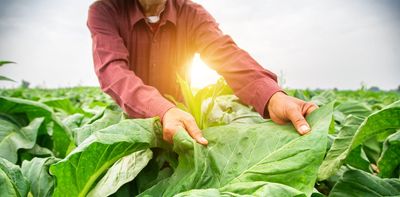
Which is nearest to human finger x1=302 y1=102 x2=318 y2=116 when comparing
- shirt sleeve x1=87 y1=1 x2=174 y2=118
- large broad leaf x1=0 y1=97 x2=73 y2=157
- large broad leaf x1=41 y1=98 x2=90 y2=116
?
shirt sleeve x1=87 y1=1 x2=174 y2=118

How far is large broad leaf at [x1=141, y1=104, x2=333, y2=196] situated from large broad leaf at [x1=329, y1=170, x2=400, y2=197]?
17 centimetres

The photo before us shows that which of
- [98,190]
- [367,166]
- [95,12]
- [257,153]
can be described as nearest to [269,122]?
[257,153]

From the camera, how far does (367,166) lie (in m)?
1.30

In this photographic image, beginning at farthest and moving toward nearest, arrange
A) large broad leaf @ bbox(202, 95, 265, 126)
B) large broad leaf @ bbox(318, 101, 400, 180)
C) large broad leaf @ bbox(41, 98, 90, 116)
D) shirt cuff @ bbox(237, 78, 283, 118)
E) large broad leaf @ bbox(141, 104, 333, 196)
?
large broad leaf @ bbox(41, 98, 90, 116) < large broad leaf @ bbox(202, 95, 265, 126) < shirt cuff @ bbox(237, 78, 283, 118) < large broad leaf @ bbox(318, 101, 400, 180) < large broad leaf @ bbox(141, 104, 333, 196)

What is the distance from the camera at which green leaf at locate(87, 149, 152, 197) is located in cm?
105

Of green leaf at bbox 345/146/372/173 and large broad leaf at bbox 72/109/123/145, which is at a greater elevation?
green leaf at bbox 345/146/372/173

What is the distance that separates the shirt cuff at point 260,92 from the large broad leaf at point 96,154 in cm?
40

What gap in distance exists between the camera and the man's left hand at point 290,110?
102 centimetres

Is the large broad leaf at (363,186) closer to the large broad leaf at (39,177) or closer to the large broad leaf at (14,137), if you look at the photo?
the large broad leaf at (39,177)

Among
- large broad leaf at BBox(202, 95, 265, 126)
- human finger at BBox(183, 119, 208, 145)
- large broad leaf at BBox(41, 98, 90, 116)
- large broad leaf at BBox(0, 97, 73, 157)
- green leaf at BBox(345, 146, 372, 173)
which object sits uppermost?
human finger at BBox(183, 119, 208, 145)

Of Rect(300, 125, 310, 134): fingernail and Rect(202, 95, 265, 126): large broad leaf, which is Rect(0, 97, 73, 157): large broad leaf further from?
Rect(300, 125, 310, 134): fingernail

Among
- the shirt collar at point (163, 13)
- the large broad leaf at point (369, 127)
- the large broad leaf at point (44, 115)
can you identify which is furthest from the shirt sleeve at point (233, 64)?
the large broad leaf at point (44, 115)

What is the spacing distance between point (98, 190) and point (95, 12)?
902mm

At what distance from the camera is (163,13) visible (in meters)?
1.91
